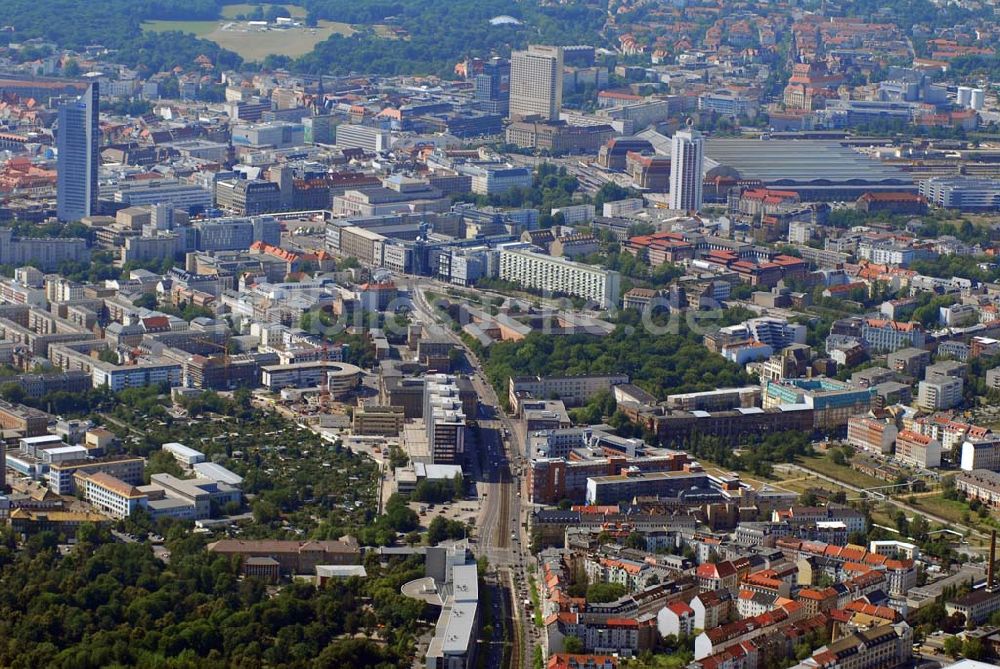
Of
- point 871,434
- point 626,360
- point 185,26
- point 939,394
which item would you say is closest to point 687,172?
point 626,360

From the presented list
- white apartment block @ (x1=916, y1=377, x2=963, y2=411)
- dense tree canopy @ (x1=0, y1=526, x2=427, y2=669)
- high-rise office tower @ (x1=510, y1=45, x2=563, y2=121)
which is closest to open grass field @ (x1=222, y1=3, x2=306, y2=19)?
high-rise office tower @ (x1=510, y1=45, x2=563, y2=121)

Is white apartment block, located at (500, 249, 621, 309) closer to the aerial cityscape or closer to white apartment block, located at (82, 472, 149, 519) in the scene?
the aerial cityscape

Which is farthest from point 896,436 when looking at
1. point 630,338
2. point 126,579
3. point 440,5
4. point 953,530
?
point 440,5

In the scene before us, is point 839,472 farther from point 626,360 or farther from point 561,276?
point 561,276

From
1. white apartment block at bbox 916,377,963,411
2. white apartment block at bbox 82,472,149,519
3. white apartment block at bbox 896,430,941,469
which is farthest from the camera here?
white apartment block at bbox 916,377,963,411

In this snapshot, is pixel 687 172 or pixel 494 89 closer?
pixel 687 172

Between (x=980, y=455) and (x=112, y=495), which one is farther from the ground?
(x=980, y=455)
